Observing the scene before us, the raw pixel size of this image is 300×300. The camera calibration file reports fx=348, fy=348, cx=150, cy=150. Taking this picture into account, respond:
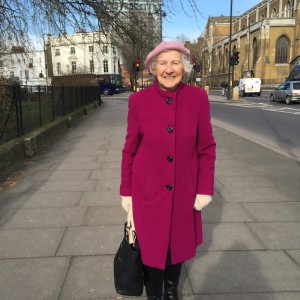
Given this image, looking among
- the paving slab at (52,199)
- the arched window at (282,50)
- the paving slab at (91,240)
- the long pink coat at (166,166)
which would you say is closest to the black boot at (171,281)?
the long pink coat at (166,166)

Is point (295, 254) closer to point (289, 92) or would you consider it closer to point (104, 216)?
point (104, 216)

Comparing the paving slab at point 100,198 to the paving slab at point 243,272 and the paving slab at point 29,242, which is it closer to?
the paving slab at point 29,242

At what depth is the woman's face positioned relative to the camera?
212 centimetres

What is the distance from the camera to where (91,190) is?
5.37 meters

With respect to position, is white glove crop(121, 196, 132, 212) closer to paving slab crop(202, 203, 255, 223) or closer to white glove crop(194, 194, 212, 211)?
white glove crop(194, 194, 212, 211)

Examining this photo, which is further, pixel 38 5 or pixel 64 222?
pixel 38 5

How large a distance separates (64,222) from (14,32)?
6.58 m

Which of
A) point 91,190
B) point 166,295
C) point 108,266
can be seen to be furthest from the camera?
point 91,190

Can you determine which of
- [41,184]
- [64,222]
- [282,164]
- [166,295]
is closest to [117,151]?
[41,184]

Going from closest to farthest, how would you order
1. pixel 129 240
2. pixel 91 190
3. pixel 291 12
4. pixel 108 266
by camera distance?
pixel 129 240 < pixel 108 266 < pixel 91 190 < pixel 291 12

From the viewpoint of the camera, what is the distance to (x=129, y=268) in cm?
226

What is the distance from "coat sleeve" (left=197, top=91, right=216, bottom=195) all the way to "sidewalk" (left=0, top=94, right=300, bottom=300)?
38.8 inches

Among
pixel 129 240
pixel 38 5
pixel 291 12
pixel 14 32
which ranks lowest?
pixel 129 240

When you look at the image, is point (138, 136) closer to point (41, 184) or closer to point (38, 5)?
point (41, 184)
